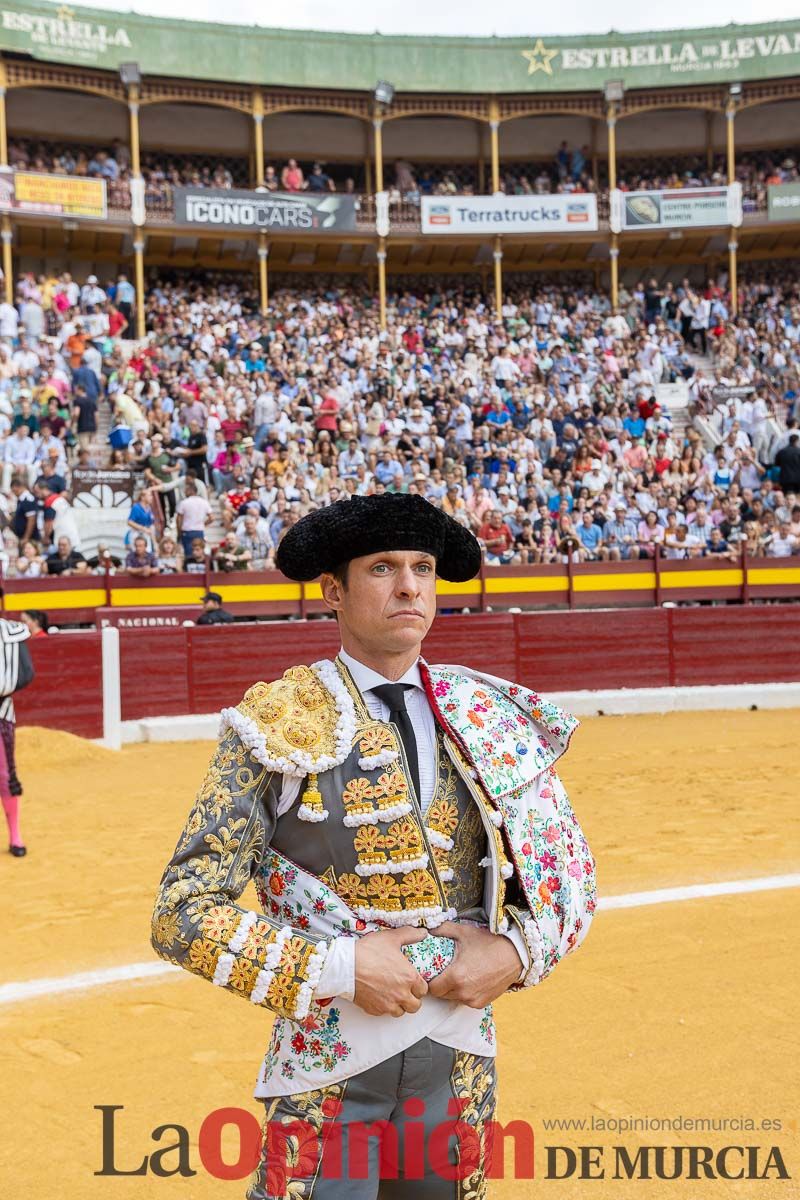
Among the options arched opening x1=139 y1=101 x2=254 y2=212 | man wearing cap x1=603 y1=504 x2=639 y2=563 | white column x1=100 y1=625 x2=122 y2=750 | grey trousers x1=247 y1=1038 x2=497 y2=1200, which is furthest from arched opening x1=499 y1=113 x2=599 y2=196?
grey trousers x1=247 y1=1038 x2=497 y2=1200

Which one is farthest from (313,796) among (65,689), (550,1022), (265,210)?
(265,210)

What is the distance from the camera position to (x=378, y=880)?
159cm

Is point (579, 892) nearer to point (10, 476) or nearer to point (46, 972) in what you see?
point (46, 972)

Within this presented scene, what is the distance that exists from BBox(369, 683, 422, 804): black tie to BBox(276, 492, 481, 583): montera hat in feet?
0.60

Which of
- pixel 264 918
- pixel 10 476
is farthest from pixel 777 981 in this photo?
pixel 10 476

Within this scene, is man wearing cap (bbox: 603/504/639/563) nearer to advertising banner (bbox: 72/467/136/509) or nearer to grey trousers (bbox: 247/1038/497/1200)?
advertising banner (bbox: 72/467/136/509)

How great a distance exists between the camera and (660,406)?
17.1 metres

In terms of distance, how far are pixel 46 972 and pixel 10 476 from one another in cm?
955

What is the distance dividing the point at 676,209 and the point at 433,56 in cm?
522

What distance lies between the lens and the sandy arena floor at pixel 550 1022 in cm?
294

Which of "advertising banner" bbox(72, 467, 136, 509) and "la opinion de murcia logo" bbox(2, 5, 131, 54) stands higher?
"la opinion de murcia logo" bbox(2, 5, 131, 54)

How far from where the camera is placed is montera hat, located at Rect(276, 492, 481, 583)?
1632mm

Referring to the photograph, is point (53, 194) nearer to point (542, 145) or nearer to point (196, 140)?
point (196, 140)

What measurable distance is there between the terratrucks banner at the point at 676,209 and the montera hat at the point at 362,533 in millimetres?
21881
